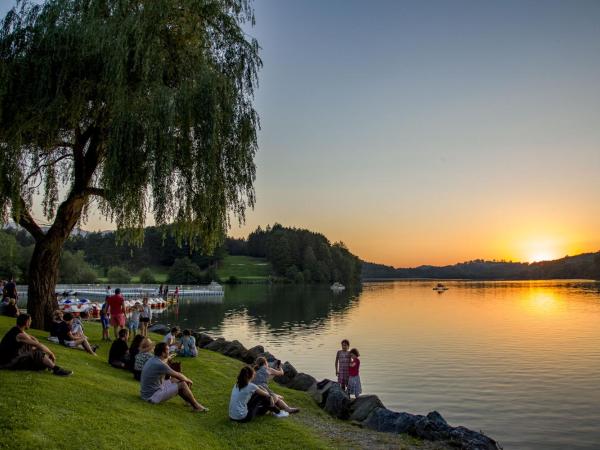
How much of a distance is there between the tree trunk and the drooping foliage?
176cm

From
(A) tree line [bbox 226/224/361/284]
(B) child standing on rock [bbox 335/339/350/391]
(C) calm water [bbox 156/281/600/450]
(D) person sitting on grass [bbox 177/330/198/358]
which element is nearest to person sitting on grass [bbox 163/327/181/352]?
(D) person sitting on grass [bbox 177/330/198/358]

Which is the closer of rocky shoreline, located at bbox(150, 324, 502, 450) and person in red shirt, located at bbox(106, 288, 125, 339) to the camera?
rocky shoreline, located at bbox(150, 324, 502, 450)

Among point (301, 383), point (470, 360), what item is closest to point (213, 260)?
point (470, 360)

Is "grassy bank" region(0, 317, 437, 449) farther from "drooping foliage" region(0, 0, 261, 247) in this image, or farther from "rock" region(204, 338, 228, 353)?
"rock" region(204, 338, 228, 353)

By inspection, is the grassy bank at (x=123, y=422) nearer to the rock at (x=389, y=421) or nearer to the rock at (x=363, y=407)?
the rock at (x=389, y=421)

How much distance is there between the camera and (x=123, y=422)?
1002 centimetres

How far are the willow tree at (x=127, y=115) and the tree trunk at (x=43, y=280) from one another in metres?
0.04

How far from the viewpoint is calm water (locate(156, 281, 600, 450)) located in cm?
1856

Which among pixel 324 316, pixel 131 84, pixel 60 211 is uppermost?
pixel 131 84

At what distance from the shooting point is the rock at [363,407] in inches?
608

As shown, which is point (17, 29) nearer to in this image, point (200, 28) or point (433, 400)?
point (200, 28)

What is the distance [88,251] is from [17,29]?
497ft

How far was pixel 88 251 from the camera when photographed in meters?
158

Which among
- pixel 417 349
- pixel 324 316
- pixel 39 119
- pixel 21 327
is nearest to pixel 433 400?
pixel 417 349
